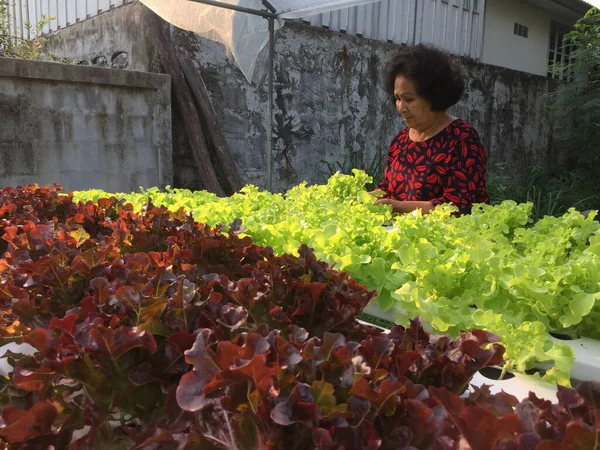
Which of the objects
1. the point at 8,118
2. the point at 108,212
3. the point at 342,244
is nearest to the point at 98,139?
the point at 8,118

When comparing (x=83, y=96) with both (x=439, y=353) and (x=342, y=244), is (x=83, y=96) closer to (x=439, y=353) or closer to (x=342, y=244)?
(x=342, y=244)

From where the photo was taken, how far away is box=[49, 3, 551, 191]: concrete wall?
272 inches

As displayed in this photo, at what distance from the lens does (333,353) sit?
35.0 inches

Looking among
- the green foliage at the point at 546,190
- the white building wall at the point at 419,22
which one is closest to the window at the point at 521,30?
the white building wall at the point at 419,22

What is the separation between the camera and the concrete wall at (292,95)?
6.91m

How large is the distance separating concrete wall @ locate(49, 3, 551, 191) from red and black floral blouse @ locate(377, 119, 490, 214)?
12.3 ft

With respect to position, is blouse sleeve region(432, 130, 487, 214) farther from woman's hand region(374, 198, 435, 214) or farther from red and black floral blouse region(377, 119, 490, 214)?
woman's hand region(374, 198, 435, 214)

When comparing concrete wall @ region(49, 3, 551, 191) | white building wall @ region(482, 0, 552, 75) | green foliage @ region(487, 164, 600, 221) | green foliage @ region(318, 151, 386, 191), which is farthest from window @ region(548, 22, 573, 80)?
green foliage @ region(318, 151, 386, 191)

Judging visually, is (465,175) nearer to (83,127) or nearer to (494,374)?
(494,374)

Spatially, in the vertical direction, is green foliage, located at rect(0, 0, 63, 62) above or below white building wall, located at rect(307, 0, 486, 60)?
below

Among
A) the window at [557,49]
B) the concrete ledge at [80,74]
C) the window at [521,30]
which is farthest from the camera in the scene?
the window at [557,49]

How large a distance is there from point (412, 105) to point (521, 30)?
9.97 metres

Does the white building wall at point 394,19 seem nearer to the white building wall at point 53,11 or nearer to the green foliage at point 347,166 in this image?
the white building wall at point 53,11

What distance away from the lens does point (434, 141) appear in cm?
362
